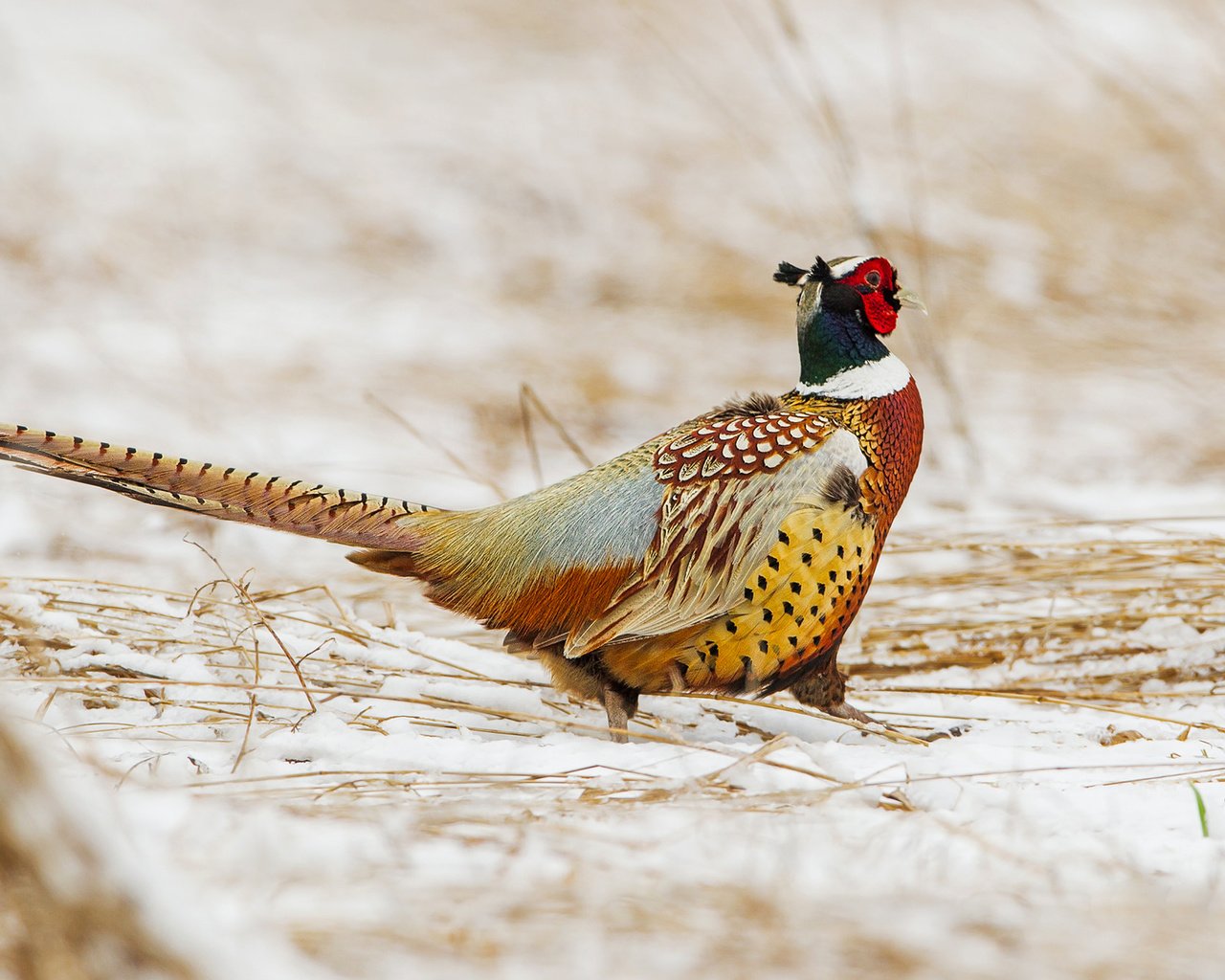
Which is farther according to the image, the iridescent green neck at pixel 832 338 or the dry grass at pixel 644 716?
the iridescent green neck at pixel 832 338

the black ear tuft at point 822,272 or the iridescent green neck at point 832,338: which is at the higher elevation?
the black ear tuft at point 822,272

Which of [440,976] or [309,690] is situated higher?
[309,690]

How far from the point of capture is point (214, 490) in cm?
289

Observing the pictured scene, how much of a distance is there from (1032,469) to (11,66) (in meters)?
7.71

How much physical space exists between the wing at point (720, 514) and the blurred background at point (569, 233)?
1777 millimetres

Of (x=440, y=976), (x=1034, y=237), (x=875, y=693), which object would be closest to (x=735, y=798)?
(x=440, y=976)

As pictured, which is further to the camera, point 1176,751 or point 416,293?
point 416,293

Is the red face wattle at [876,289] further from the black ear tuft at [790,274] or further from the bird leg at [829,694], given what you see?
the bird leg at [829,694]

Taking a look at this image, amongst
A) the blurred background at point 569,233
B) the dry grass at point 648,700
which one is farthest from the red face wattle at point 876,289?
the blurred background at point 569,233

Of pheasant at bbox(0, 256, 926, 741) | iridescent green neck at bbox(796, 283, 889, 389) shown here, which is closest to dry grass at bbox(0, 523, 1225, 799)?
pheasant at bbox(0, 256, 926, 741)

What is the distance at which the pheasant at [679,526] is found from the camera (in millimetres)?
2873

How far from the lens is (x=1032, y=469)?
633 centimetres

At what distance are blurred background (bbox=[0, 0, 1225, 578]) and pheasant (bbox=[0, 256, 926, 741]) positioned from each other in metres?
1.66

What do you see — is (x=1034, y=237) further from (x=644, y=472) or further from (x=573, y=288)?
(x=644, y=472)
